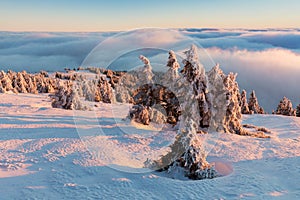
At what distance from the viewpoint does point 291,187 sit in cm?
1185

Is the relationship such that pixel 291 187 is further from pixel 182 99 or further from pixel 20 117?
pixel 20 117

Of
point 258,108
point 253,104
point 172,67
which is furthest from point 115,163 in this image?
point 258,108

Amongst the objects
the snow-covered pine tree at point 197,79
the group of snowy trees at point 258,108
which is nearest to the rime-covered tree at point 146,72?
the snow-covered pine tree at point 197,79

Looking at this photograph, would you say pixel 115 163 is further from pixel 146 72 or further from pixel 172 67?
pixel 172 67

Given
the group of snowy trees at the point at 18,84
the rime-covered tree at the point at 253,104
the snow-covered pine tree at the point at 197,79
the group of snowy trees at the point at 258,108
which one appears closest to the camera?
the snow-covered pine tree at the point at 197,79

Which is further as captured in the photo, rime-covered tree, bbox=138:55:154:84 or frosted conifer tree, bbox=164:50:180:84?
frosted conifer tree, bbox=164:50:180:84

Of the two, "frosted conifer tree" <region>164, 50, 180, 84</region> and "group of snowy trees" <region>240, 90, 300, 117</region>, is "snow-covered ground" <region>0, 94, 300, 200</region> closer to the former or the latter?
"frosted conifer tree" <region>164, 50, 180, 84</region>

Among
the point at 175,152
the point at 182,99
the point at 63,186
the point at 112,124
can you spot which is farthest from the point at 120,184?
the point at 182,99

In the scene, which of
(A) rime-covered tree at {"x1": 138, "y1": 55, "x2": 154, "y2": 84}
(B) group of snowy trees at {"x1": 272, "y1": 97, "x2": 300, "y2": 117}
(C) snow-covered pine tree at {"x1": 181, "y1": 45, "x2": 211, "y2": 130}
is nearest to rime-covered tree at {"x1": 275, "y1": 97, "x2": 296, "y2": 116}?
(B) group of snowy trees at {"x1": 272, "y1": 97, "x2": 300, "y2": 117}

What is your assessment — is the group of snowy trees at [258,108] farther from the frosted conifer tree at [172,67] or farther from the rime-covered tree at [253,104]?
the frosted conifer tree at [172,67]

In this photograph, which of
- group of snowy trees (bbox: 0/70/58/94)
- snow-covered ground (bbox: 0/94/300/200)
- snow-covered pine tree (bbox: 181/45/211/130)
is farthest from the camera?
group of snowy trees (bbox: 0/70/58/94)

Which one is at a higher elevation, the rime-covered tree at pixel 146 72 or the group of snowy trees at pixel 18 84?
Result: the rime-covered tree at pixel 146 72

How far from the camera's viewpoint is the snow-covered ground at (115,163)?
10.7m

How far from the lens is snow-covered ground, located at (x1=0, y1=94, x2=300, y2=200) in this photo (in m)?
10.7
